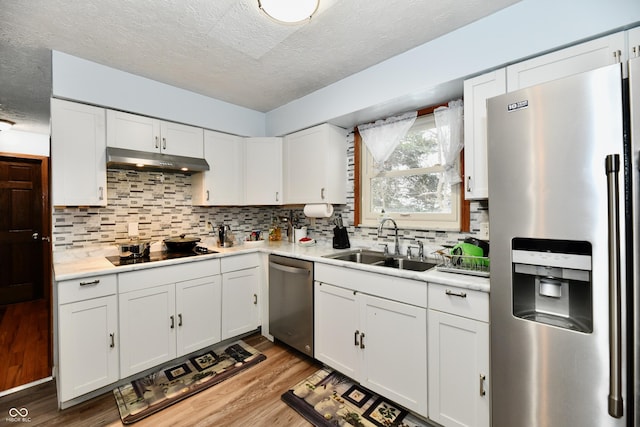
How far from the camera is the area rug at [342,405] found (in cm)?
173

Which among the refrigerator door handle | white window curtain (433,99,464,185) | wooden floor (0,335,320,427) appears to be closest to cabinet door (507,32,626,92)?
white window curtain (433,99,464,185)

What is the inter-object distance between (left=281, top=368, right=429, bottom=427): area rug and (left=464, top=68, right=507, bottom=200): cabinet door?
4.83ft

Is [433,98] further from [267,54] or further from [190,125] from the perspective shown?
[190,125]

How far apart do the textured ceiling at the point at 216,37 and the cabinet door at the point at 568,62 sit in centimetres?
38

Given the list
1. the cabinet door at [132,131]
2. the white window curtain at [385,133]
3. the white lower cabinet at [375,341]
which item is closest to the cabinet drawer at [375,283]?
the white lower cabinet at [375,341]

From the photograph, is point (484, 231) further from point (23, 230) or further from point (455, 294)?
point (23, 230)

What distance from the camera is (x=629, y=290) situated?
1.06 meters

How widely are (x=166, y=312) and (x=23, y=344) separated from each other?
1.77 metres

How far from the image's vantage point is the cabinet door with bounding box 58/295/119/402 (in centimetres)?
180

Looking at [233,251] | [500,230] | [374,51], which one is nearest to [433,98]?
[374,51]

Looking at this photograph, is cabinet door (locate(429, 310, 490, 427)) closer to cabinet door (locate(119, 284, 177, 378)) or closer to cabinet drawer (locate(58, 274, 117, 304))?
cabinet door (locate(119, 284, 177, 378))

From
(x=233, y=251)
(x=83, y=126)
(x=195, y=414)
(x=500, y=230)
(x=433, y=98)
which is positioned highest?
(x=433, y=98)

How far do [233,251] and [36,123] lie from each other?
350 centimetres

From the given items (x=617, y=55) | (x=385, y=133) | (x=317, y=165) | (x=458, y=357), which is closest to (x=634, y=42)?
(x=617, y=55)
